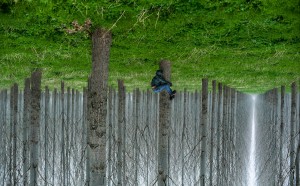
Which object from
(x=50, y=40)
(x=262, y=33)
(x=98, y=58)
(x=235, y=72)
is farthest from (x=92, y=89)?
(x=235, y=72)

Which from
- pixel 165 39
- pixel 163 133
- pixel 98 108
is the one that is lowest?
pixel 163 133

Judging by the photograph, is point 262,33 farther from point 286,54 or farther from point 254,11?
point 286,54

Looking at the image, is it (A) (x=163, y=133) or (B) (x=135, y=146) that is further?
(B) (x=135, y=146)

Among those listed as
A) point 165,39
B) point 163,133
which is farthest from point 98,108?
point 163,133

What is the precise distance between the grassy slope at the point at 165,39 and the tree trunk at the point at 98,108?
218mm

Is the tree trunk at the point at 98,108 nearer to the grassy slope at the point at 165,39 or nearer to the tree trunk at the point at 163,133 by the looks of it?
the grassy slope at the point at 165,39

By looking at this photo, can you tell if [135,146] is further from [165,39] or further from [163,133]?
[165,39]

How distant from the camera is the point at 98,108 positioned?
5.09 metres

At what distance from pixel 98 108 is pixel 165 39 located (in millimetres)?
1251

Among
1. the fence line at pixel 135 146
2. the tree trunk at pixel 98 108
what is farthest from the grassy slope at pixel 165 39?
the fence line at pixel 135 146

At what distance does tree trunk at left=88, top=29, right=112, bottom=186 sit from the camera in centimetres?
496

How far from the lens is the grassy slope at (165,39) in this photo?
4.09 metres

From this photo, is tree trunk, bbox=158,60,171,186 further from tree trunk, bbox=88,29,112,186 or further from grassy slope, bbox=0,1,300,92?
tree trunk, bbox=88,29,112,186

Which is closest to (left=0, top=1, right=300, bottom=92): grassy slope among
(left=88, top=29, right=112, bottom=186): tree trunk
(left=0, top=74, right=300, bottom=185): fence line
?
(left=88, top=29, right=112, bottom=186): tree trunk
